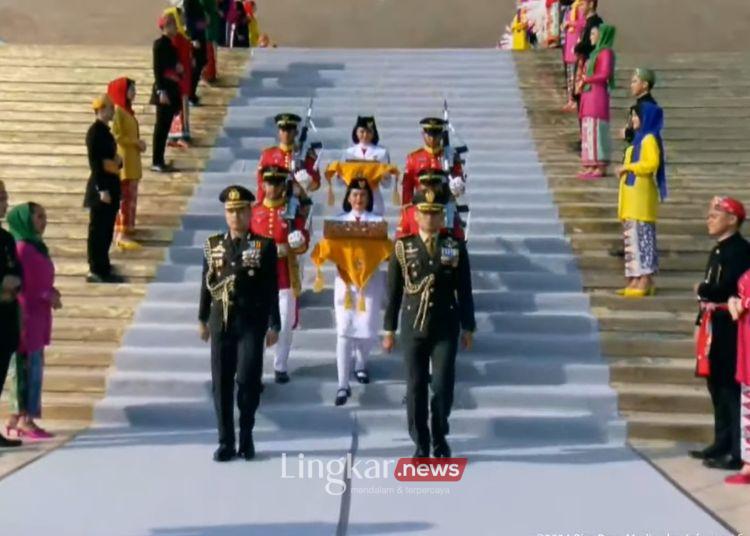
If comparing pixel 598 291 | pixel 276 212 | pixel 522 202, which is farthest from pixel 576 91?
pixel 276 212

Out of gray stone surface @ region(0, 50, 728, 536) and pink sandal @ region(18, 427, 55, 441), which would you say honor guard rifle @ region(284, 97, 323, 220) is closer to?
gray stone surface @ region(0, 50, 728, 536)

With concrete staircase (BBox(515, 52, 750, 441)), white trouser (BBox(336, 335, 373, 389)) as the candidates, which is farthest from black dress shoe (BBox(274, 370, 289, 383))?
concrete staircase (BBox(515, 52, 750, 441))

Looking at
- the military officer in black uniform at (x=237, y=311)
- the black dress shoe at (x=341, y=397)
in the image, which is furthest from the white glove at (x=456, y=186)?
the military officer in black uniform at (x=237, y=311)

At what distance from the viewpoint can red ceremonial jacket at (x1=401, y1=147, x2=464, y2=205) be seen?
Answer: 25.1 feet

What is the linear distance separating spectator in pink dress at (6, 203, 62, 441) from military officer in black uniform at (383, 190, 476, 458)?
2074 millimetres

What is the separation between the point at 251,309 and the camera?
19.5ft

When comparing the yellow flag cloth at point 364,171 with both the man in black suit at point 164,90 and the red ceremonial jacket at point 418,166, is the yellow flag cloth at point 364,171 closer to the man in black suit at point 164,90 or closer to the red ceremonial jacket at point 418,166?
the red ceremonial jacket at point 418,166

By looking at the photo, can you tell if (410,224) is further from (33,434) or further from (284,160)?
→ (33,434)

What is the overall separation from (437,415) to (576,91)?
18.2ft

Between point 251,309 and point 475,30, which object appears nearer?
point 251,309

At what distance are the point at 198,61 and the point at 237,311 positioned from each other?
18.4 feet

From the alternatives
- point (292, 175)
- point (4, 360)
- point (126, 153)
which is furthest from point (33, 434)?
point (126, 153)

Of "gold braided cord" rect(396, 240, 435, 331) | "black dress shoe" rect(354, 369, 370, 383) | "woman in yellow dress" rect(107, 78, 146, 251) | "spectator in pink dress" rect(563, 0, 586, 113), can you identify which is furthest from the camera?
"spectator in pink dress" rect(563, 0, 586, 113)

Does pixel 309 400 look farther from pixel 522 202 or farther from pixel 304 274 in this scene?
pixel 522 202
